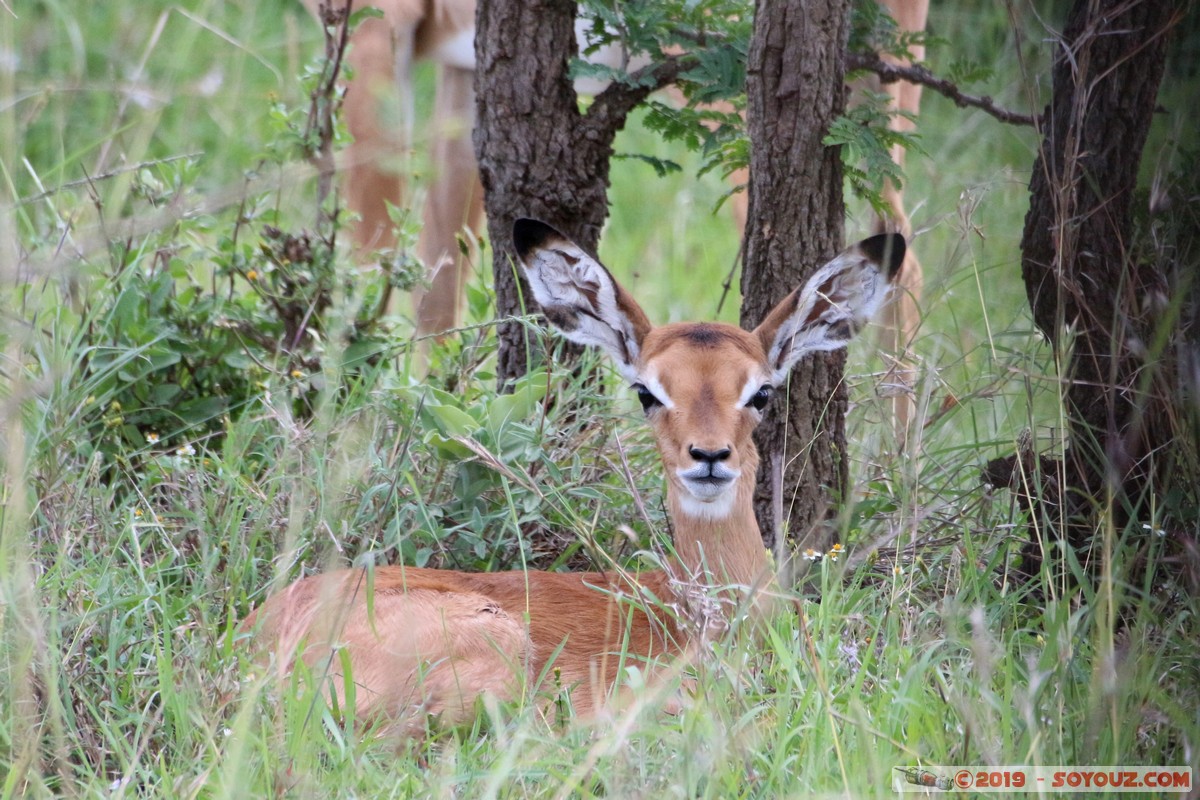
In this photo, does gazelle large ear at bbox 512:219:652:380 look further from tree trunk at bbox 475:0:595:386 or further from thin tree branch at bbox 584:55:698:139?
thin tree branch at bbox 584:55:698:139

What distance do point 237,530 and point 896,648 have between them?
177cm

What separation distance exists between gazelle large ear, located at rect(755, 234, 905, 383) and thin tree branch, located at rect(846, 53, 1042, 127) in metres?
0.63

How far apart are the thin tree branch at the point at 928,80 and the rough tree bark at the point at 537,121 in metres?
0.55

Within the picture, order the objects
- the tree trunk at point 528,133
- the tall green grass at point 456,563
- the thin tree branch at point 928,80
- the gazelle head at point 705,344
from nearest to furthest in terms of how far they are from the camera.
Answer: the tall green grass at point 456,563 → the gazelle head at point 705,344 → the thin tree branch at point 928,80 → the tree trunk at point 528,133

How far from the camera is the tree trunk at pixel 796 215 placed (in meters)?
3.77

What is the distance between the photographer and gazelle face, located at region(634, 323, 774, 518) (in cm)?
352

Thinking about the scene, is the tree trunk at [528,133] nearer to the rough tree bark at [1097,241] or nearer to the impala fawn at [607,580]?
the impala fawn at [607,580]

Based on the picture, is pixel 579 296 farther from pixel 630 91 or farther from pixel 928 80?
pixel 928 80

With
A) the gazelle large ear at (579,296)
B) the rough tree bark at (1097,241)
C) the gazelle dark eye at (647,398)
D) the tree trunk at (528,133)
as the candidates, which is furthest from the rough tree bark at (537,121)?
the rough tree bark at (1097,241)

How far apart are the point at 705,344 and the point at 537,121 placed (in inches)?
44.6

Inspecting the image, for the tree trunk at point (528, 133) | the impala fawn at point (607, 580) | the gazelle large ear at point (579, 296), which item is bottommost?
the impala fawn at point (607, 580)

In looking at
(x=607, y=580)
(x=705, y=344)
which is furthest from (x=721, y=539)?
(x=705, y=344)

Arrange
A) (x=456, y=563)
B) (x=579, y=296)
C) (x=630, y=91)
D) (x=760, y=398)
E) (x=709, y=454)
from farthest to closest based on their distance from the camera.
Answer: (x=630, y=91)
(x=456, y=563)
(x=579, y=296)
(x=760, y=398)
(x=709, y=454)

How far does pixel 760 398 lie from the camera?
3.73 m
